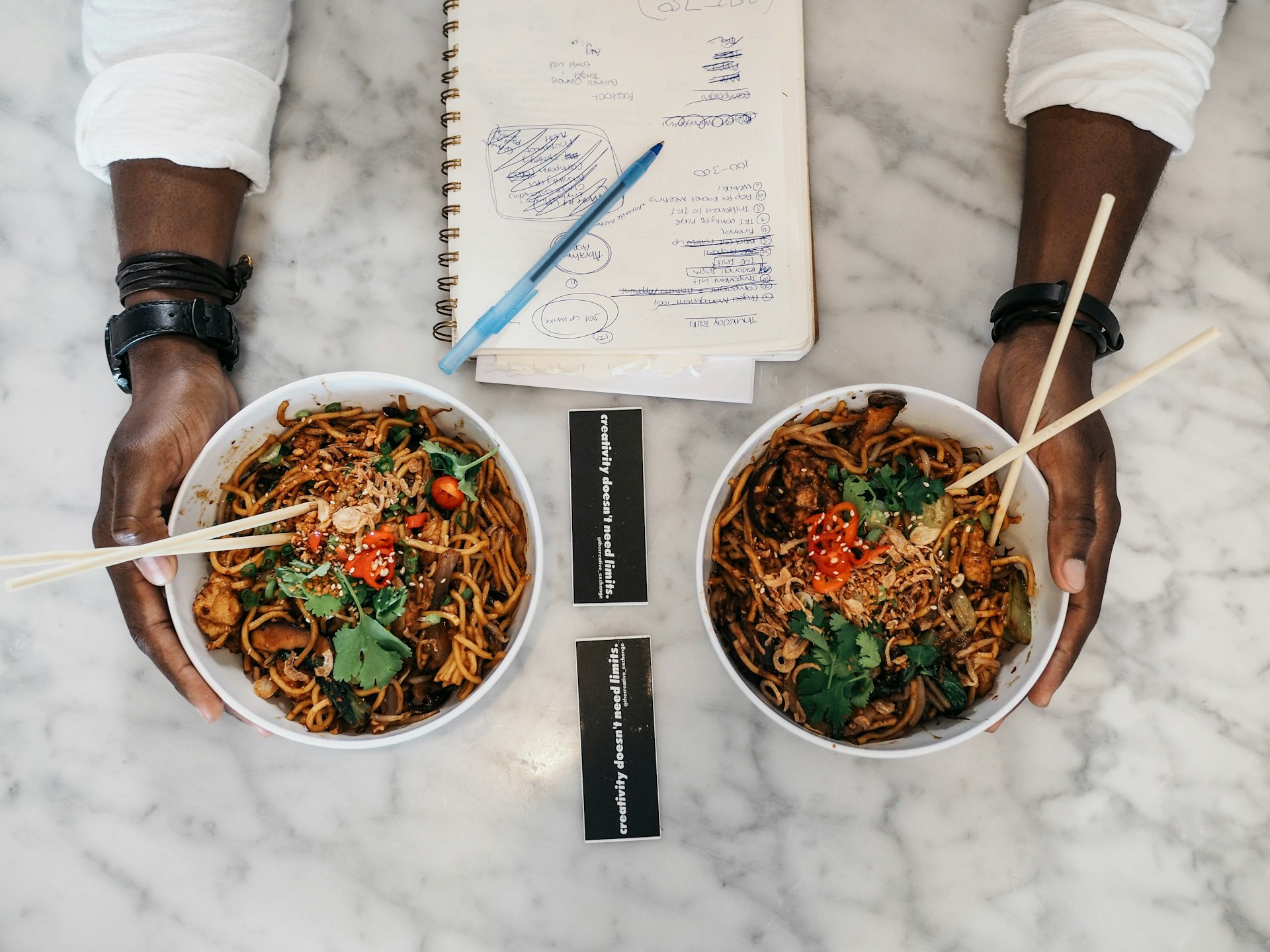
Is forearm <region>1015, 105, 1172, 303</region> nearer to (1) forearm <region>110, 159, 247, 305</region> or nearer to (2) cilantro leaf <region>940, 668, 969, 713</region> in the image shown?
(2) cilantro leaf <region>940, 668, 969, 713</region>

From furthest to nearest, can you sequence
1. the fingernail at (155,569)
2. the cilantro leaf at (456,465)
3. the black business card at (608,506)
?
the black business card at (608,506)
the cilantro leaf at (456,465)
the fingernail at (155,569)

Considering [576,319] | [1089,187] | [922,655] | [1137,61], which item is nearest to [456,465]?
[576,319]

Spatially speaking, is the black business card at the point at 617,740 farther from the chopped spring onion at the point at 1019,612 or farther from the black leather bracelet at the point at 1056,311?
the black leather bracelet at the point at 1056,311

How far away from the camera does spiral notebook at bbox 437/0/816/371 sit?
1.26 meters

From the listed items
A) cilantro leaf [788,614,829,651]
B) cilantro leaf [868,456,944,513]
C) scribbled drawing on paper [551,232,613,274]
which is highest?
scribbled drawing on paper [551,232,613,274]

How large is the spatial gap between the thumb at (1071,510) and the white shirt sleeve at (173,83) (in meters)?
1.21

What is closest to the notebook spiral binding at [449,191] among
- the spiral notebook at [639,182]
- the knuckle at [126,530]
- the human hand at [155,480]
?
the spiral notebook at [639,182]

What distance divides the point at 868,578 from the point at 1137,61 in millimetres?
838

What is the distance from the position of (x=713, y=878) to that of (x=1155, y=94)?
4.22 feet

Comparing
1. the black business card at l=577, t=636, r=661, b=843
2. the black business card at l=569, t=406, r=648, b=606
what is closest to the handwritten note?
the black business card at l=569, t=406, r=648, b=606

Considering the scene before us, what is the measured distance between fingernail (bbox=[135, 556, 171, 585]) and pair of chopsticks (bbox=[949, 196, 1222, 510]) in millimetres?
975

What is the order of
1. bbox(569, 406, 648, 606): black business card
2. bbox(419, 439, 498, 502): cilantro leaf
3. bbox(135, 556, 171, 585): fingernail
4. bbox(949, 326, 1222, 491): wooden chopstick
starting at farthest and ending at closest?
1. bbox(569, 406, 648, 606): black business card
2. bbox(419, 439, 498, 502): cilantro leaf
3. bbox(135, 556, 171, 585): fingernail
4. bbox(949, 326, 1222, 491): wooden chopstick

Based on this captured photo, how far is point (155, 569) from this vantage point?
1.04 metres

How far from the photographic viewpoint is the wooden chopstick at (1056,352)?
85cm
